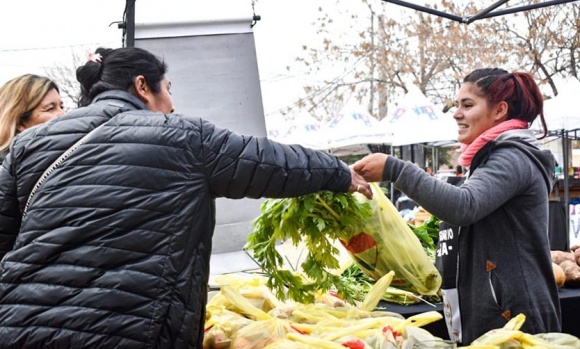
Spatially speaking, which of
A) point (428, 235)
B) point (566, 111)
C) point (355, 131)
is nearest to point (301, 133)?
point (355, 131)

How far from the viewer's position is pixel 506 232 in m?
2.60

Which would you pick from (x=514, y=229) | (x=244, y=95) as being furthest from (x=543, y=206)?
(x=244, y=95)

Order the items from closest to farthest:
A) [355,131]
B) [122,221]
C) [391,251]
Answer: [122,221] → [391,251] → [355,131]

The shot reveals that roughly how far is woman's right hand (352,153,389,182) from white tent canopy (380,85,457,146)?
38.8 ft

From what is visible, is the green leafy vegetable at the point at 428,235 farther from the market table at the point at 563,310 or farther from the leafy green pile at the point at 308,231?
the leafy green pile at the point at 308,231

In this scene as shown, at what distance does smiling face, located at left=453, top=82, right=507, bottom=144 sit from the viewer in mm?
2741

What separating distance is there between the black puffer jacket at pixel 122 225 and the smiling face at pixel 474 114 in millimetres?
956

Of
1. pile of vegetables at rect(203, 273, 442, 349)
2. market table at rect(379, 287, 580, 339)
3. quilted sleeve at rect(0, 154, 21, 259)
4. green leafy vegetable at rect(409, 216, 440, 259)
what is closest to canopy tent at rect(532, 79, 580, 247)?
green leafy vegetable at rect(409, 216, 440, 259)

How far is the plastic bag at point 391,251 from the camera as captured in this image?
3.16m

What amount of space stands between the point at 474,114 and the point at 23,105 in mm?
Result: 2312

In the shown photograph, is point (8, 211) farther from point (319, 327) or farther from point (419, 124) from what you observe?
point (419, 124)

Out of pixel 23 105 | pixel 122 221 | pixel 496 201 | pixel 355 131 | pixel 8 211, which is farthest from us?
pixel 355 131

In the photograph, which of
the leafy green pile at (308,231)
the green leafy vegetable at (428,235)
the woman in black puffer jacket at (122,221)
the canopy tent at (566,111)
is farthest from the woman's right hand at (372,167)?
the canopy tent at (566,111)

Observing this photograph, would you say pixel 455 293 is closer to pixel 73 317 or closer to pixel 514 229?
pixel 514 229
